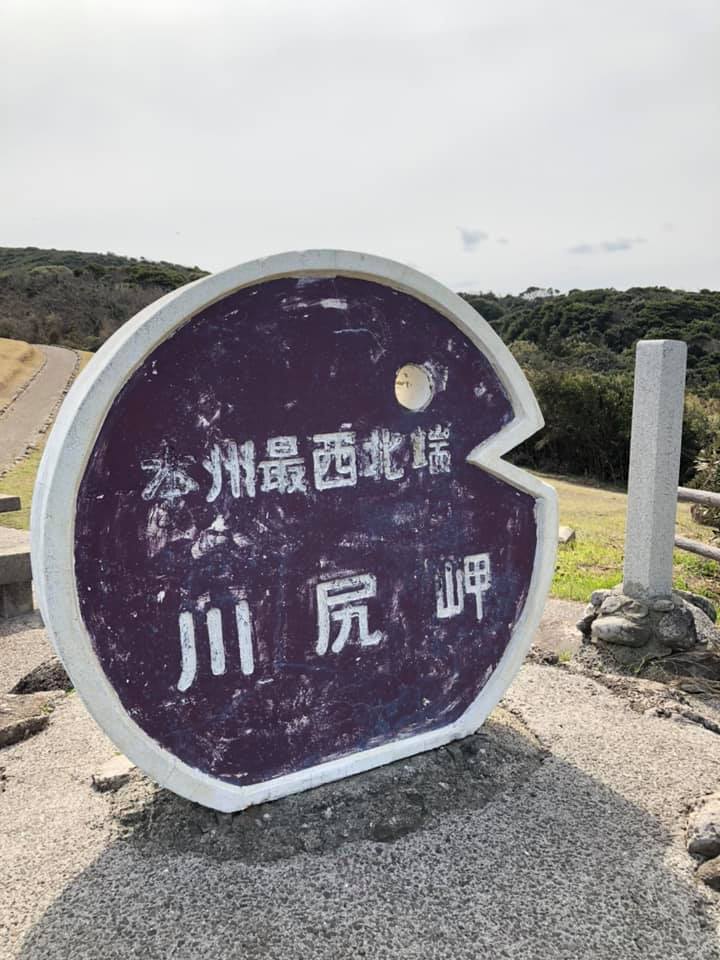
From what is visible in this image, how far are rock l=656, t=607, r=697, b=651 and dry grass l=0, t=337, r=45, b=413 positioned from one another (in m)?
16.6

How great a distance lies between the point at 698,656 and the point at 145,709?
12.4ft

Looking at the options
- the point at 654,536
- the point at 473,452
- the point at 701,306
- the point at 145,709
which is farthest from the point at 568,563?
the point at 701,306

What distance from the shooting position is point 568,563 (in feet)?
27.0

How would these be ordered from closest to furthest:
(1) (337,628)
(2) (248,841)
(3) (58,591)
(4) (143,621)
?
(3) (58,591), (4) (143,621), (2) (248,841), (1) (337,628)

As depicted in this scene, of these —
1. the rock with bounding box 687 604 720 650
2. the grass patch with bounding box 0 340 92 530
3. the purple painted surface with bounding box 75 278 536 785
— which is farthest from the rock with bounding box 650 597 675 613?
the grass patch with bounding box 0 340 92 530

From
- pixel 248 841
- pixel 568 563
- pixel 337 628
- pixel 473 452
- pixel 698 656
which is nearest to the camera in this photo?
pixel 248 841

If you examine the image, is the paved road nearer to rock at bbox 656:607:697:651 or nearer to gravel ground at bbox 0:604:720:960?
gravel ground at bbox 0:604:720:960

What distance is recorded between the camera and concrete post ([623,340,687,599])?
16.4ft

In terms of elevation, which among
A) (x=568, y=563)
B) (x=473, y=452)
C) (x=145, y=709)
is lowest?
(x=568, y=563)

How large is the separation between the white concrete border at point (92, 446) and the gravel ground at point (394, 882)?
31 cm

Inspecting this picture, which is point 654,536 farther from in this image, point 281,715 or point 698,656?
point 281,715

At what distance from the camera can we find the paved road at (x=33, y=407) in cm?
1400

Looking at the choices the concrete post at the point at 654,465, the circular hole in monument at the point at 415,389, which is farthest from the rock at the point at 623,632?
the circular hole in monument at the point at 415,389

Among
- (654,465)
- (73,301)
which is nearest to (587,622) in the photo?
(654,465)
